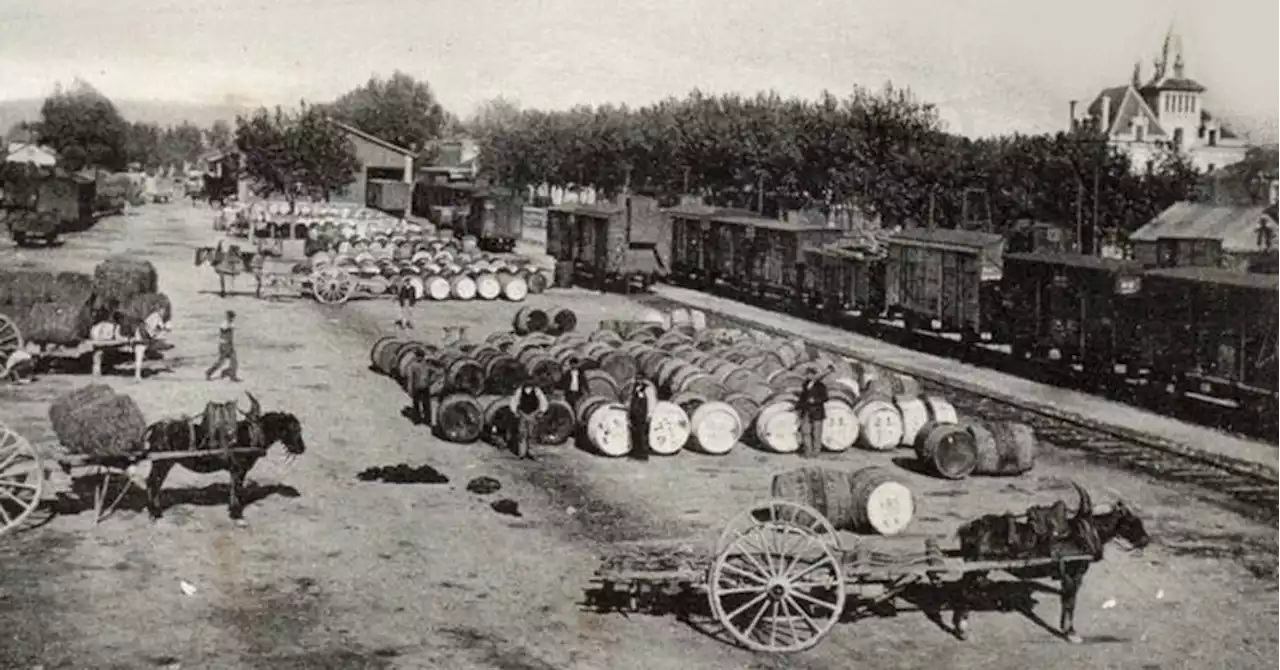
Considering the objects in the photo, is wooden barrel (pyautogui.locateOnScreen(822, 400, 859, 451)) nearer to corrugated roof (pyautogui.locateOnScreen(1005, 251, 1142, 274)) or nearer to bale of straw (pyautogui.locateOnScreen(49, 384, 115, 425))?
corrugated roof (pyautogui.locateOnScreen(1005, 251, 1142, 274))

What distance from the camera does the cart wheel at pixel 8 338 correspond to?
28469mm

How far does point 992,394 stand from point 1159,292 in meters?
4.44

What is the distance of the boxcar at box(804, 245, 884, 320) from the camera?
4419cm

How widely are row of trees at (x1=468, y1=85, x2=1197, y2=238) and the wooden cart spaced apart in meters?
52.3

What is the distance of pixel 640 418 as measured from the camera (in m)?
23.8

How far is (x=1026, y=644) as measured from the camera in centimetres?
1458

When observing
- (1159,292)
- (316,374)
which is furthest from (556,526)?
(1159,292)

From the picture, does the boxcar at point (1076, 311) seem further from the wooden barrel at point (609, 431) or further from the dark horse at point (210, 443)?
the dark horse at point (210, 443)

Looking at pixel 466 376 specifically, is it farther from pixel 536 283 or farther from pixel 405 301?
pixel 536 283

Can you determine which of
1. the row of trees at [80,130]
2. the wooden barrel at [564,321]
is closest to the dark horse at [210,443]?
the wooden barrel at [564,321]

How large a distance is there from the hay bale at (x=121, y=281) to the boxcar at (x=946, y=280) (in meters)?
22.9

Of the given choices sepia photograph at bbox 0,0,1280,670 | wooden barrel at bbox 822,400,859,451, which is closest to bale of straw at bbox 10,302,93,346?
sepia photograph at bbox 0,0,1280,670

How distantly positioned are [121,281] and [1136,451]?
24.9 meters

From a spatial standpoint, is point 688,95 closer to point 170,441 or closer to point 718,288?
point 718,288
